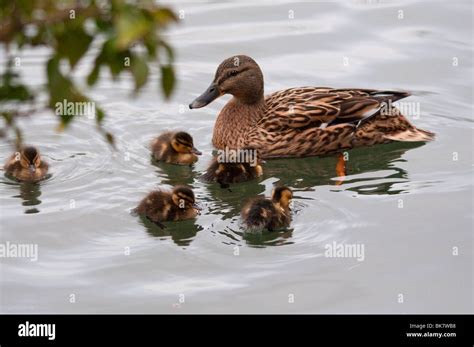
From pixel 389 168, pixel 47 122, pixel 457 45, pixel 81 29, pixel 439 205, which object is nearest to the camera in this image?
pixel 81 29

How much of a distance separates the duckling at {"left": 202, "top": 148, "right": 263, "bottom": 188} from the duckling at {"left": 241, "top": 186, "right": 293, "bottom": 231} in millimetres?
735

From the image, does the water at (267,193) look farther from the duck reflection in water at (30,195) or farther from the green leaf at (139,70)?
the green leaf at (139,70)

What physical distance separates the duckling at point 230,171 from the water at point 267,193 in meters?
0.07

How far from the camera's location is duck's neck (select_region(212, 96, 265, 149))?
905 centimetres

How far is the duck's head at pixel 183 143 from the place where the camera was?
8375mm

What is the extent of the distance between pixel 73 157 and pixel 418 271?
320 centimetres

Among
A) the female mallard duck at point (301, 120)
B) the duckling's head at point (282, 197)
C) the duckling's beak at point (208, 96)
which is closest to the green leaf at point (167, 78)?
the duckling's head at point (282, 197)

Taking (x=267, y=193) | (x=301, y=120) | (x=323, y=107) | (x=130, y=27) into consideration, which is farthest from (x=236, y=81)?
(x=130, y=27)

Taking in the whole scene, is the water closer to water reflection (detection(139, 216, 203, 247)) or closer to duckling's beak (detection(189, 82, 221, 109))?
water reflection (detection(139, 216, 203, 247))

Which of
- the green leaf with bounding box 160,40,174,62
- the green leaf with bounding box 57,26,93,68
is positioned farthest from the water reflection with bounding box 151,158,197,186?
the green leaf with bounding box 57,26,93,68

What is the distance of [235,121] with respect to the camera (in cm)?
911

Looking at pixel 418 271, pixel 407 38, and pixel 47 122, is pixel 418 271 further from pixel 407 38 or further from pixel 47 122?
pixel 407 38
